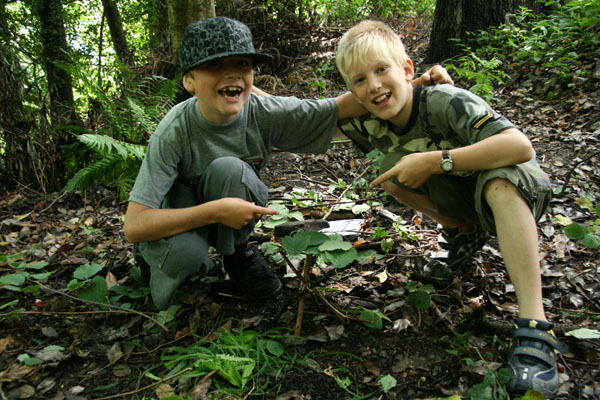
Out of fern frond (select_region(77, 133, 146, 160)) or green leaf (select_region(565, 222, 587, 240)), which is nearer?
green leaf (select_region(565, 222, 587, 240))

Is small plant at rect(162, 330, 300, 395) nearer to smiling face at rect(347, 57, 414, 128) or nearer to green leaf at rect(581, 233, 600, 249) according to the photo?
smiling face at rect(347, 57, 414, 128)

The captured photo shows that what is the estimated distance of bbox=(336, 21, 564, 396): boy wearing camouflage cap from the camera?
169cm

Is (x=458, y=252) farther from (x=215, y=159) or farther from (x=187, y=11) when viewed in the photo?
(x=187, y=11)

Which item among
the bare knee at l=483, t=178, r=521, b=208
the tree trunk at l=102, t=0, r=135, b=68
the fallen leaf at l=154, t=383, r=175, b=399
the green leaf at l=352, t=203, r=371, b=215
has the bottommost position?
the fallen leaf at l=154, t=383, r=175, b=399

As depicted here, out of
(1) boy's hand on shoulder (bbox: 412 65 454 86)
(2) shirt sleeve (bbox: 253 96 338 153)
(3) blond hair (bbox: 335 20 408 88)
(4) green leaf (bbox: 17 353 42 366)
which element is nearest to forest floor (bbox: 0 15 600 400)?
(4) green leaf (bbox: 17 353 42 366)

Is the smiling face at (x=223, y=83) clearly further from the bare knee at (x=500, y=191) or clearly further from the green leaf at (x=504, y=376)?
the green leaf at (x=504, y=376)

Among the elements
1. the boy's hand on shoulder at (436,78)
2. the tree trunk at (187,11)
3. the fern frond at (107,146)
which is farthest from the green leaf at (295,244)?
the tree trunk at (187,11)

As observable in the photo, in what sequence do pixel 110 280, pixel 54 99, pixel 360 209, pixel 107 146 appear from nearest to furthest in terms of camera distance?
1. pixel 110 280
2. pixel 360 209
3. pixel 107 146
4. pixel 54 99

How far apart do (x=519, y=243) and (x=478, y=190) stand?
0.98 feet

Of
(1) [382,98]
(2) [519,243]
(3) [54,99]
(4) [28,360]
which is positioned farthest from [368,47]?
(3) [54,99]

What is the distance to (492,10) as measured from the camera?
5.38m

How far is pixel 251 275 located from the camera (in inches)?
88.1

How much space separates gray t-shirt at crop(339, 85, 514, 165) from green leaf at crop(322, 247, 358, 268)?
75cm

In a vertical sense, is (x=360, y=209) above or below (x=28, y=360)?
above
